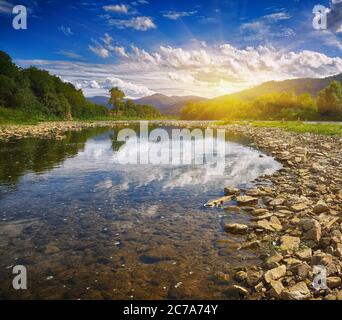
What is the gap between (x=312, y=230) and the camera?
8.72m

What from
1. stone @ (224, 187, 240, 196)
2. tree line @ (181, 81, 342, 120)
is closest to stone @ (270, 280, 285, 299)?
stone @ (224, 187, 240, 196)

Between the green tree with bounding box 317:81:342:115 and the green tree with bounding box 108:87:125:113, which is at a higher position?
the green tree with bounding box 108:87:125:113

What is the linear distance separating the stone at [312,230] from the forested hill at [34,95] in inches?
2942

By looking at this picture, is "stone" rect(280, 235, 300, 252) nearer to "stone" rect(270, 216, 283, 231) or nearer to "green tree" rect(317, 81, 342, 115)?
"stone" rect(270, 216, 283, 231)

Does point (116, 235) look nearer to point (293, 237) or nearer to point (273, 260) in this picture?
point (273, 260)

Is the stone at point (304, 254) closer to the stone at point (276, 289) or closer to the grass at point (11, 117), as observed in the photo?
the stone at point (276, 289)

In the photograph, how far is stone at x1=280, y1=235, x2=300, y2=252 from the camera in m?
8.22

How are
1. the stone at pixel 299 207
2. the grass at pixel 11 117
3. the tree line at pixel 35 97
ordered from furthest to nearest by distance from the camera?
the tree line at pixel 35 97, the grass at pixel 11 117, the stone at pixel 299 207

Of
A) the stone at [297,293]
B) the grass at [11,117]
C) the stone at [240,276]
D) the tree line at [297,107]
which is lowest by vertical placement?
the stone at [240,276]

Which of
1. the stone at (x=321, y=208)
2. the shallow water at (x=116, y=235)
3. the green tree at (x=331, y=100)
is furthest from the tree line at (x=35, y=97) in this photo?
the green tree at (x=331, y=100)

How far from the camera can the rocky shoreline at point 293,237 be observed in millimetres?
6441

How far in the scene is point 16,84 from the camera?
85875 mm

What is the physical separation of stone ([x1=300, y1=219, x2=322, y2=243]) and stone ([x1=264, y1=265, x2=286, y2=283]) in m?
2.03
